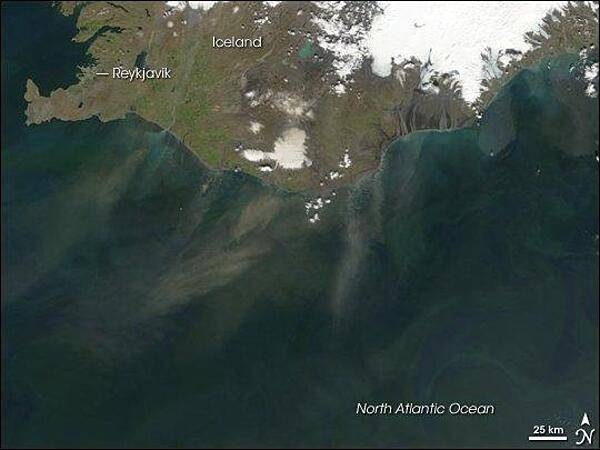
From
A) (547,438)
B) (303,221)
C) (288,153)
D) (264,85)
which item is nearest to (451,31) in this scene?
(264,85)

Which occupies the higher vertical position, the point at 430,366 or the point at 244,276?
the point at 244,276

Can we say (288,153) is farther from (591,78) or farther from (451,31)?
(591,78)

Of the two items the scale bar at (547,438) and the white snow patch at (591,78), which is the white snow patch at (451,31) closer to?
the white snow patch at (591,78)

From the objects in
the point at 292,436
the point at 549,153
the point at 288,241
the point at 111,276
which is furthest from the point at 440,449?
the point at 111,276

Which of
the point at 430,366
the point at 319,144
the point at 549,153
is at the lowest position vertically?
the point at 430,366

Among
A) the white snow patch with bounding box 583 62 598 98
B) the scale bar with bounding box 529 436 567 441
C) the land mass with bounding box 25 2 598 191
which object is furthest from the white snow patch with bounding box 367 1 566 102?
the scale bar with bounding box 529 436 567 441

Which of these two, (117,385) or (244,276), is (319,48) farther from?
(117,385)

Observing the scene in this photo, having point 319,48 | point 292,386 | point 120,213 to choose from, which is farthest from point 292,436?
point 319,48

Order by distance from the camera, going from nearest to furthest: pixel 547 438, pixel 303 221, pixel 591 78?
1. pixel 547 438
2. pixel 303 221
3. pixel 591 78
